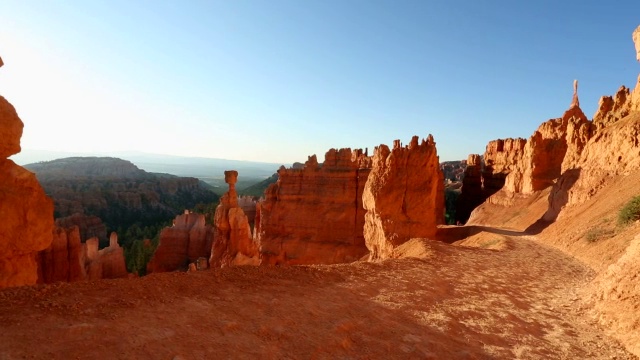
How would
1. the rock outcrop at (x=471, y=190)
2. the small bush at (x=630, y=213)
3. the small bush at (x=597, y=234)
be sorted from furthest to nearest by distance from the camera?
the rock outcrop at (x=471, y=190) < the small bush at (x=597, y=234) < the small bush at (x=630, y=213)

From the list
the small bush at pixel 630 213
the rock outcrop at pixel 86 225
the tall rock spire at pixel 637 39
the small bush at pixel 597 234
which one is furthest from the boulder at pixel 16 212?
the rock outcrop at pixel 86 225

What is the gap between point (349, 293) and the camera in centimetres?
778

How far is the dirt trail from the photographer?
4469 mm

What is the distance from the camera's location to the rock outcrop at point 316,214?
3328 cm

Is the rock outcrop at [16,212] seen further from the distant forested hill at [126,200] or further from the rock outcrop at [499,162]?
the distant forested hill at [126,200]

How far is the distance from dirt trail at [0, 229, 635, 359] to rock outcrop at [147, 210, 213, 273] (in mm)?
30132

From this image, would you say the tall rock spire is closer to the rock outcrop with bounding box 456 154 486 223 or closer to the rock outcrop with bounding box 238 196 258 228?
the rock outcrop with bounding box 456 154 486 223

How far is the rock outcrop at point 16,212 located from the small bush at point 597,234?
17817 millimetres

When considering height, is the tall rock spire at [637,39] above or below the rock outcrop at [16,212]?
above

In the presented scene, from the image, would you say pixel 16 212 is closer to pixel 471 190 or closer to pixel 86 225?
pixel 471 190

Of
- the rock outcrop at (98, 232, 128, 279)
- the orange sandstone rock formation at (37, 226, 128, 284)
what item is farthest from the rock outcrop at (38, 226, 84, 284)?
the rock outcrop at (98, 232, 128, 279)

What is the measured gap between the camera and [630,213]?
510 inches

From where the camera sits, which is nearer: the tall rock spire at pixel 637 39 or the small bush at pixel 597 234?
the small bush at pixel 597 234

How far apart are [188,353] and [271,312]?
1892 millimetres
